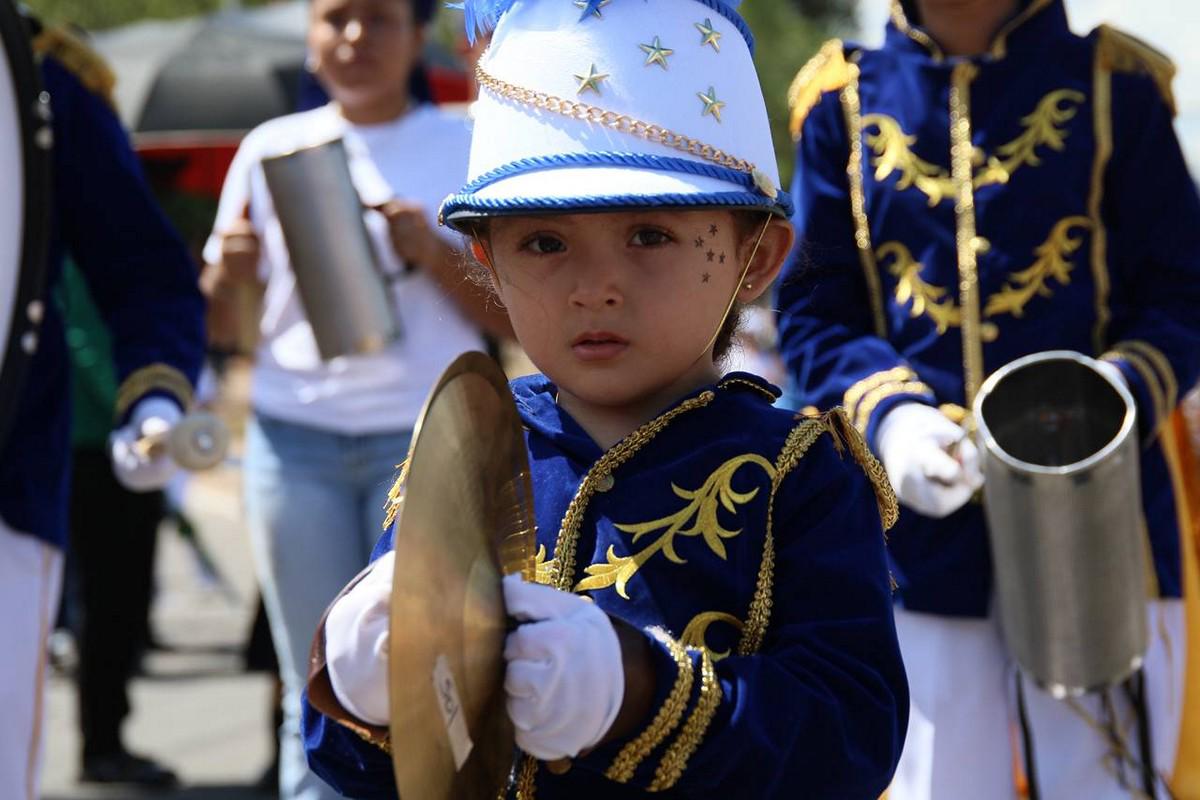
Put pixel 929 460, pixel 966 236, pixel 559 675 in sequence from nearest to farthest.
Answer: pixel 559 675 → pixel 929 460 → pixel 966 236

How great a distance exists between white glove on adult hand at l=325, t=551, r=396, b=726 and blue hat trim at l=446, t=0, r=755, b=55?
2.29 feet

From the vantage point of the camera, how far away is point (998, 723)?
355 cm

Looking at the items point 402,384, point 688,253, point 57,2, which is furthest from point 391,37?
point 57,2

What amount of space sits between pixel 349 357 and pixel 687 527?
242cm

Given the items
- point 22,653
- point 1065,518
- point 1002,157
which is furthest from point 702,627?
point 22,653

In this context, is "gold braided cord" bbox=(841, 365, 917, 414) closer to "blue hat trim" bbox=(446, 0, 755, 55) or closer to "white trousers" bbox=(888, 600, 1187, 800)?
"white trousers" bbox=(888, 600, 1187, 800)

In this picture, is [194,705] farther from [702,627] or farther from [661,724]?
[661,724]

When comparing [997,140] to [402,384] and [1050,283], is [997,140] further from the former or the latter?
[402,384]

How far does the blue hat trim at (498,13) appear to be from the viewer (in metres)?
2.19

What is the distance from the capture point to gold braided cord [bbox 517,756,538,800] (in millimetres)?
2078

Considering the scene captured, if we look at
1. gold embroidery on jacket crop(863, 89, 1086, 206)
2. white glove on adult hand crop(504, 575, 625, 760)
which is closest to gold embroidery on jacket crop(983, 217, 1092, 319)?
gold embroidery on jacket crop(863, 89, 1086, 206)

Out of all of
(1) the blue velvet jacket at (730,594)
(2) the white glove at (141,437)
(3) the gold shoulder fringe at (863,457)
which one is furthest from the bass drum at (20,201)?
(3) the gold shoulder fringe at (863,457)

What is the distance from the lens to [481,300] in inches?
172

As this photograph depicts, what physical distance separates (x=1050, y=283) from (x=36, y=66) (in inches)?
72.9
